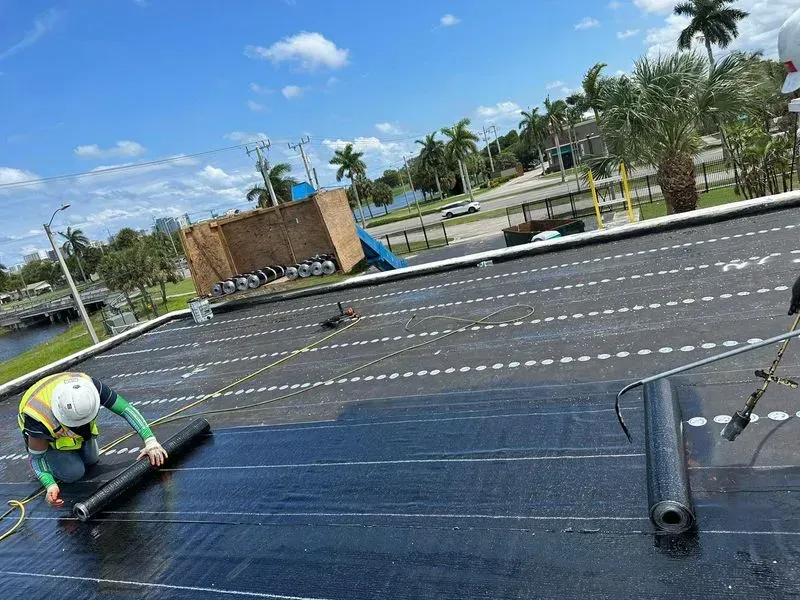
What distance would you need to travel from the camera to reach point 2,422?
328 inches

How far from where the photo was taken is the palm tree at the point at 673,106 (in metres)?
10.5

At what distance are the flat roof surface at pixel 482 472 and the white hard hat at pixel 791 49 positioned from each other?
1.87m

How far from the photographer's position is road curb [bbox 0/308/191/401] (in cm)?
1010

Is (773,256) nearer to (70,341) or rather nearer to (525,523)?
(525,523)

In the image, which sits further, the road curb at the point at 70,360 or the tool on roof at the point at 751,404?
the road curb at the point at 70,360

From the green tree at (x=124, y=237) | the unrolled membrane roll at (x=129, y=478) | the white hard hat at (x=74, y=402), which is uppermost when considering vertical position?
the green tree at (x=124, y=237)

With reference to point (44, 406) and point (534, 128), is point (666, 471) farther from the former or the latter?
→ point (534, 128)

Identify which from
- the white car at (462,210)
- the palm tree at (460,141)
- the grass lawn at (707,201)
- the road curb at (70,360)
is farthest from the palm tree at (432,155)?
the road curb at (70,360)

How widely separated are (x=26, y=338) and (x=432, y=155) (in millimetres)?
46850

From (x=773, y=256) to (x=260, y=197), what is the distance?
172 feet

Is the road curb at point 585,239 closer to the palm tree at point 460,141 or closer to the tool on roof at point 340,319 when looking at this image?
the tool on roof at point 340,319

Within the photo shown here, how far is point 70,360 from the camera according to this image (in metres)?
11.1

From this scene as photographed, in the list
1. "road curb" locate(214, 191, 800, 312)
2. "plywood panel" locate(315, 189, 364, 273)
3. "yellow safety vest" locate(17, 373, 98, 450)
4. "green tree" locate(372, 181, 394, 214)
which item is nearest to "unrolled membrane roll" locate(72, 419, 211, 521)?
"yellow safety vest" locate(17, 373, 98, 450)

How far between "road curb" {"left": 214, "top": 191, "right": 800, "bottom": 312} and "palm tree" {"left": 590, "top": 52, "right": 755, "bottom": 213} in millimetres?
3156
